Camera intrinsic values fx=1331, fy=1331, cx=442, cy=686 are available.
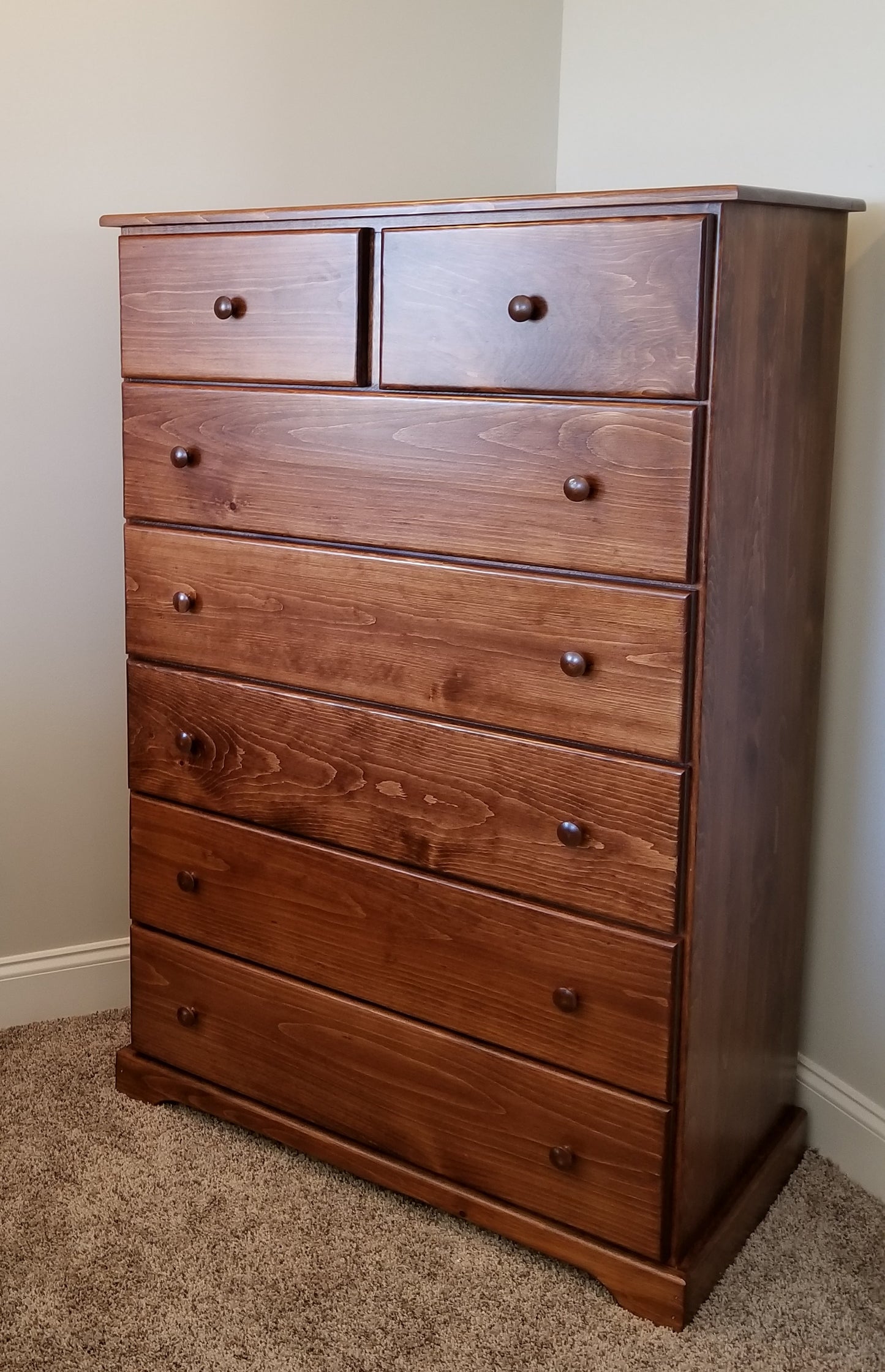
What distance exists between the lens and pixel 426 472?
1639mm

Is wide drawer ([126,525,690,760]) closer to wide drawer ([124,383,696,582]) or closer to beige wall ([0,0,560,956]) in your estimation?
wide drawer ([124,383,696,582])

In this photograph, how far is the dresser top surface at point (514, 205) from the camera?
1.37 m

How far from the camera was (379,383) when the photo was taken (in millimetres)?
1670

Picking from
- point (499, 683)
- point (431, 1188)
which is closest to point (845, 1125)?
point (431, 1188)

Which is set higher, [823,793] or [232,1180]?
[823,793]

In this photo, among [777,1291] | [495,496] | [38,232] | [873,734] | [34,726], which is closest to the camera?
[495,496]

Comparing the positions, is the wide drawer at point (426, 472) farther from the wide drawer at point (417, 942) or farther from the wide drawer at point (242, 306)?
the wide drawer at point (417, 942)

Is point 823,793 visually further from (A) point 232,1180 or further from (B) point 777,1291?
(A) point 232,1180

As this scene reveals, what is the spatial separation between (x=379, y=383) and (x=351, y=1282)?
1.13 metres

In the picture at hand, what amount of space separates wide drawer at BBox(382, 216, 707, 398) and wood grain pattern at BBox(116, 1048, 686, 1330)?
1.05 meters

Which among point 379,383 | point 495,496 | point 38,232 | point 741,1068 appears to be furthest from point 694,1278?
point 38,232

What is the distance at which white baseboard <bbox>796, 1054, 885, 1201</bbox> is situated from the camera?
1879 mm

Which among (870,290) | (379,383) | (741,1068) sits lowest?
(741,1068)

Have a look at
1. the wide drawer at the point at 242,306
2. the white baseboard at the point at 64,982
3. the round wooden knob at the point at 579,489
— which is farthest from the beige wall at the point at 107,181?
the round wooden knob at the point at 579,489
